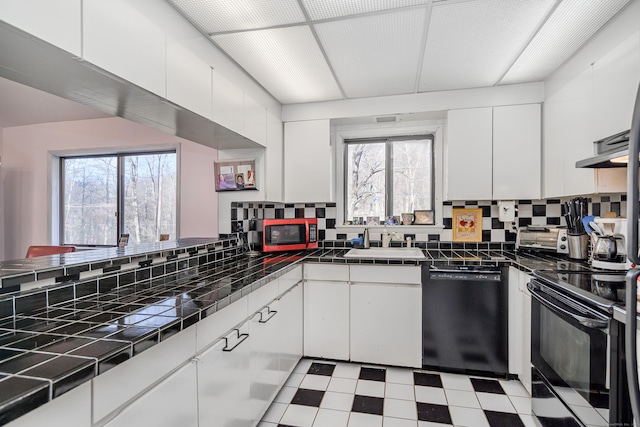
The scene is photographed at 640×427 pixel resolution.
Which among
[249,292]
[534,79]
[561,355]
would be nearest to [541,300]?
[561,355]

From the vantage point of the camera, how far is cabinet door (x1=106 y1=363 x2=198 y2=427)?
33.3 inches

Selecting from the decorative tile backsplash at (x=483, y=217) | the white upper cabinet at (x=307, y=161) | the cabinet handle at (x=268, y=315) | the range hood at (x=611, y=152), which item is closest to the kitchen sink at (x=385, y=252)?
the decorative tile backsplash at (x=483, y=217)

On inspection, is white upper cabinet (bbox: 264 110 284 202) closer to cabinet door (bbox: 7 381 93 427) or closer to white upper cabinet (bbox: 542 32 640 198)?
cabinet door (bbox: 7 381 93 427)

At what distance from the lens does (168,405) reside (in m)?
0.97

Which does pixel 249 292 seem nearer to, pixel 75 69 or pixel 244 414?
pixel 244 414

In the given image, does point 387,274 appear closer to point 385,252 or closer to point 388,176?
point 385,252

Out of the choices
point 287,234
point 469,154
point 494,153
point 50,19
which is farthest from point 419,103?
point 50,19

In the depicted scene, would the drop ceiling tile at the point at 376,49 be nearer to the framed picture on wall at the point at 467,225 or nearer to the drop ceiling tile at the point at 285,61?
the drop ceiling tile at the point at 285,61

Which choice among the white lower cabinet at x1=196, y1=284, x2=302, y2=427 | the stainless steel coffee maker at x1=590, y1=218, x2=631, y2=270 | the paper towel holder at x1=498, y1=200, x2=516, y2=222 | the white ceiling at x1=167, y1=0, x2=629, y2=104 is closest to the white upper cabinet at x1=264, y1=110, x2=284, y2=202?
the white ceiling at x1=167, y1=0, x2=629, y2=104

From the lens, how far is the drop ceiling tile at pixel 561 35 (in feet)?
5.05

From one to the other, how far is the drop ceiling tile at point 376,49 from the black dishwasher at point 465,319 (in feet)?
4.73

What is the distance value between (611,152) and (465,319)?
1311 mm

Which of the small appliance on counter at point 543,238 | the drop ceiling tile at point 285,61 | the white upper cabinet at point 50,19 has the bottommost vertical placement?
the small appliance on counter at point 543,238

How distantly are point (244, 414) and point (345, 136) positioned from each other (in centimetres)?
248
